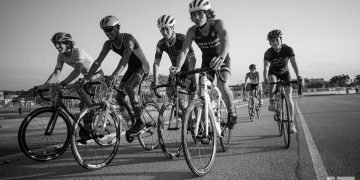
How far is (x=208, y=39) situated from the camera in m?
4.30

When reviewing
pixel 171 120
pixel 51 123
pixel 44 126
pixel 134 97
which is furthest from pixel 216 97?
pixel 44 126

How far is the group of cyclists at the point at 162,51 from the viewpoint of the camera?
13.0ft

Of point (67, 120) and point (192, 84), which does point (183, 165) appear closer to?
point (192, 84)

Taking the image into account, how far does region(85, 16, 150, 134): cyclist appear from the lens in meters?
4.28

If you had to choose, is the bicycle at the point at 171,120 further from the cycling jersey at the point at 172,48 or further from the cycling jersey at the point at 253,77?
the cycling jersey at the point at 253,77

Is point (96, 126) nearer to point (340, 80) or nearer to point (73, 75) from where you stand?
point (73, 75)

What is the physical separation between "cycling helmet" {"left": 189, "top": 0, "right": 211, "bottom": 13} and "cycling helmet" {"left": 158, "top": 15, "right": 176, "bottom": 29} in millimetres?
935

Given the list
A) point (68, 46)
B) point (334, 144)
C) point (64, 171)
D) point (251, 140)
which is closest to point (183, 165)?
point (64, 171)

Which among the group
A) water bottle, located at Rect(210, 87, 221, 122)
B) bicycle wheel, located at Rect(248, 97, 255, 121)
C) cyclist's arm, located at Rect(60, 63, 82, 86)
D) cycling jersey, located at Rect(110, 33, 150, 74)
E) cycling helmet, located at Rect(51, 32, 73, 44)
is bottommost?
bicycle wheel, located at Rect(248, 97, 255, 121)

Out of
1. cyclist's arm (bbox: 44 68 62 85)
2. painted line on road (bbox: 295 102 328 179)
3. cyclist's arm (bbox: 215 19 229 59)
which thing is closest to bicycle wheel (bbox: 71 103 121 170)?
cyclist's arm (bbox: 44 68 62 85)

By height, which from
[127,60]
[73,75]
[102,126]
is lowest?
[102,126]

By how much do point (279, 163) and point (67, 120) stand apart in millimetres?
3479

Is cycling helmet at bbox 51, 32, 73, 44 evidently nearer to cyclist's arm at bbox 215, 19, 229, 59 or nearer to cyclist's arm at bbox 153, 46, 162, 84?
cyclist's arm at bbox 153, 46, 162, 84

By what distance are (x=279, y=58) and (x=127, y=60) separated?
3980 mm
